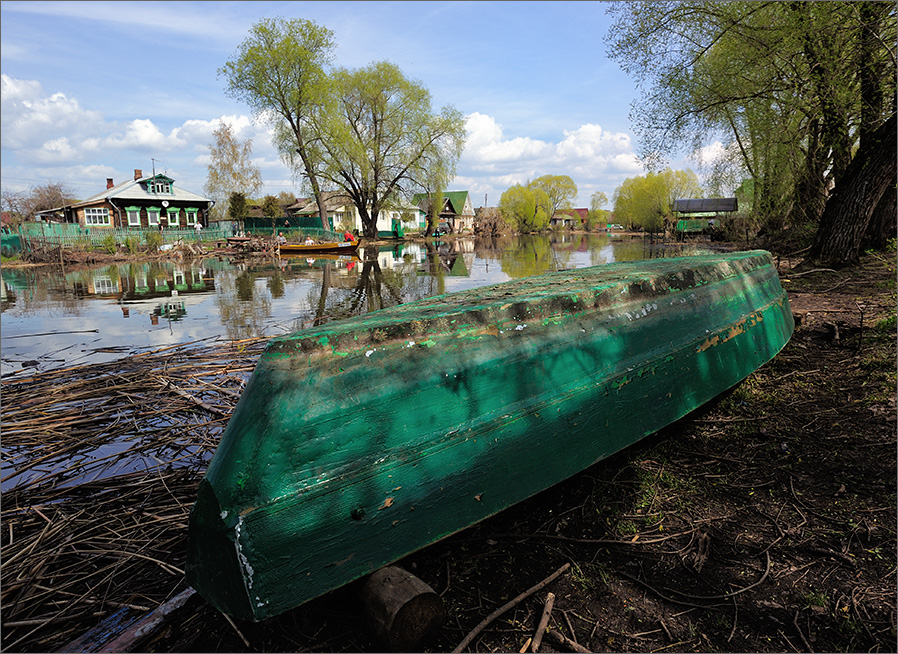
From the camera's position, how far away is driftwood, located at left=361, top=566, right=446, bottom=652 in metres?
1.82

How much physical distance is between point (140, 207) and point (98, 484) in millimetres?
44536

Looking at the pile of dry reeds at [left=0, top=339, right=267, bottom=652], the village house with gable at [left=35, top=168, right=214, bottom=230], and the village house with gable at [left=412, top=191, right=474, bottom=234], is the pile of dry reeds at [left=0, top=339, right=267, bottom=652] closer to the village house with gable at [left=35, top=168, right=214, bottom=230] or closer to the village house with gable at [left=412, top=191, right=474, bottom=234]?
the village house with gable at [left=35, top=168, right=214, bottom=230]

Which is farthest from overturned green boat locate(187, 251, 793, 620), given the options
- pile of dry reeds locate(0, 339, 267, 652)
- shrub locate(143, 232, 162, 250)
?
shrub locate(143, 232, 162, 250)

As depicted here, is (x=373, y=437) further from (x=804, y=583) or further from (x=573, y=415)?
(x=804, y=583)

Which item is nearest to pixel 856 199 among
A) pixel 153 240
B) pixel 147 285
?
pixel 147 285

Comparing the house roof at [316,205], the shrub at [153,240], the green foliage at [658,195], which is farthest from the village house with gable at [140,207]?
the green foliage at [658,195]

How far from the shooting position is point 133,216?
40375 mm

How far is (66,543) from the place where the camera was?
271 centimetres

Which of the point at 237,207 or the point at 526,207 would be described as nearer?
the point at 237,207

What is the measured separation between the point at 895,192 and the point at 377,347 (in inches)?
522

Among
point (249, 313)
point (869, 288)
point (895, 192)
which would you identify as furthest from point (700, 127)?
point (249, 313)

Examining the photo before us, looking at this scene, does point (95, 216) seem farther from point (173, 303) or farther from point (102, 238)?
point (173, 303)

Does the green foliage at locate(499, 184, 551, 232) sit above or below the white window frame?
above

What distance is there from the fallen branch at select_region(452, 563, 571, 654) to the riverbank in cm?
3
